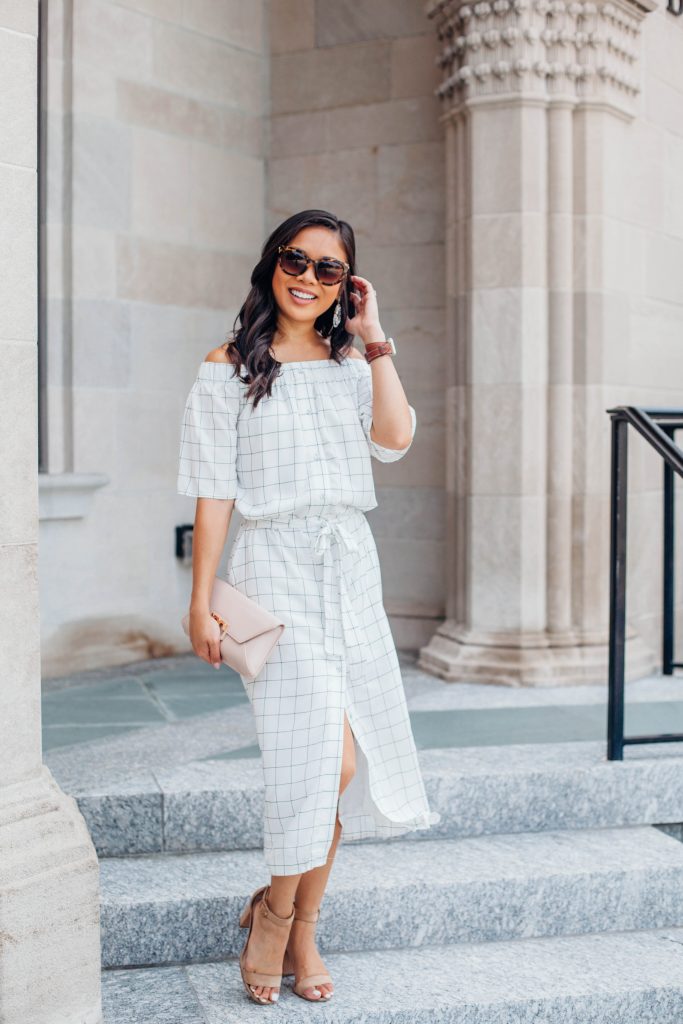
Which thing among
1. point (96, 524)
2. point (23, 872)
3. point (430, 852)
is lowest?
point (430, 852)

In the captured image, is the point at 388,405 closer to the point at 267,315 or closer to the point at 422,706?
the point at 267,315

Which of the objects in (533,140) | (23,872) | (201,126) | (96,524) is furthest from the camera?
(201,126)

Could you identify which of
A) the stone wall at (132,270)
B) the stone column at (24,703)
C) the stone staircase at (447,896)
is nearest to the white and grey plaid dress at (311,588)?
the stone column at (24,703)

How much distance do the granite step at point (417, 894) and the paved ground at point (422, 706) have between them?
62 centimetres

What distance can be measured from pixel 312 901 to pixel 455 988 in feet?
1.67

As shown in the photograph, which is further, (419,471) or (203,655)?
(419,471)

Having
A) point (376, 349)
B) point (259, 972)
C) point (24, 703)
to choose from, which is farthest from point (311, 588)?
point (259, 972)

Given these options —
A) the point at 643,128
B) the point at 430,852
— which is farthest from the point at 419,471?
the point at 430,852

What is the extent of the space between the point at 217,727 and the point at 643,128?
3356 millimetres

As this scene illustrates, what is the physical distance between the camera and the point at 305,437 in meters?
2.95

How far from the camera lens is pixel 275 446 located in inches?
116

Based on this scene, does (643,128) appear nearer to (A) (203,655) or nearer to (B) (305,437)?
(B) (305,437)

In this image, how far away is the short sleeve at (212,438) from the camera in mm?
2926

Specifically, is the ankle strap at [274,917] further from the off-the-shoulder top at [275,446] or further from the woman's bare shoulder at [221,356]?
the woman's bare shoulder at [221,356]
